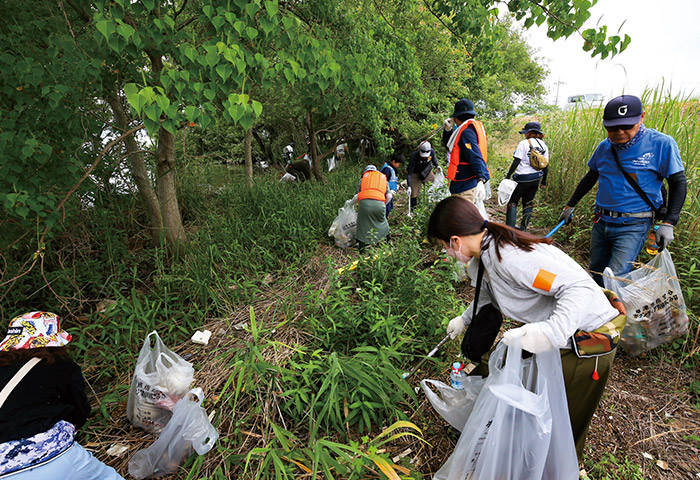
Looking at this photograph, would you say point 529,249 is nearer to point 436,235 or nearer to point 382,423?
point 436,235

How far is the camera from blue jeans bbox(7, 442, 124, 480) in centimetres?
136

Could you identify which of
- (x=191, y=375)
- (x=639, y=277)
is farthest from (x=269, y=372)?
(x=639, y=277)

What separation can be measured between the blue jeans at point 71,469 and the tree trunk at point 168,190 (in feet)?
7.61

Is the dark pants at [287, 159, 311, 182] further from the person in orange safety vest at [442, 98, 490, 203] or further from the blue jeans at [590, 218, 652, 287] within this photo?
the blue jeans at [590, 218, 652, 287]

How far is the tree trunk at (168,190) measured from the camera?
3.51 meters

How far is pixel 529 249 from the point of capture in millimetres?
1355

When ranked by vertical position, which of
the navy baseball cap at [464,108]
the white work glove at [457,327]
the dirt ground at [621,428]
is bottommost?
the dirt ground at [621,428]

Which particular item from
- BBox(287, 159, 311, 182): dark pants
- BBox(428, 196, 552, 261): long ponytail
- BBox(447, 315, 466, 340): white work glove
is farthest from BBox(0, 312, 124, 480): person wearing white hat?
BBox(287, 159, 311, 182): dark pants

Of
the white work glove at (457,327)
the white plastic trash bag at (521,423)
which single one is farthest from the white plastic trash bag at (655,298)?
the white plastic trash bag at (521,423)

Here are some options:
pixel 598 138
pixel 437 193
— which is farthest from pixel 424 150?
pixel 598 138

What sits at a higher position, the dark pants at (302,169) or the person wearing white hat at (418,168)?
the dark pants at (302,169)

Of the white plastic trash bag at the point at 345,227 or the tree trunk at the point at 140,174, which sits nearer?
the tree trunk at the point at 140,174

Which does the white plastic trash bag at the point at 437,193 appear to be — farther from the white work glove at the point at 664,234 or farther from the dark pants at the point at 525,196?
the white work glove at the point at 664,234

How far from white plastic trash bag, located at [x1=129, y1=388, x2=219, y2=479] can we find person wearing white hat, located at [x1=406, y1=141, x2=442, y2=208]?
13.7ft
